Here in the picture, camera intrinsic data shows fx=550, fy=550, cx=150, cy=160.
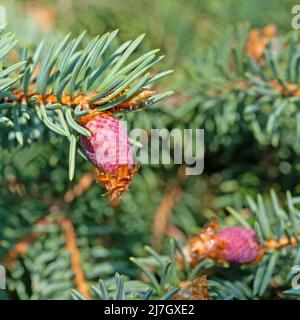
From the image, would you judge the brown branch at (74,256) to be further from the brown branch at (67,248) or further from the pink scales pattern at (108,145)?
the pink scales pattern at (108,145)

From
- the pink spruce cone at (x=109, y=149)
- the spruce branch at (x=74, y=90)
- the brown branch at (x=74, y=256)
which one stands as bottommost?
the brown branch at (x=74, y=256)

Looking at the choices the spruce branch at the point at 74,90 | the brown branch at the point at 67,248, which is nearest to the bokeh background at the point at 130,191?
the brown branch at the point at 67,248

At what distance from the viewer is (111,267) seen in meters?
0.64

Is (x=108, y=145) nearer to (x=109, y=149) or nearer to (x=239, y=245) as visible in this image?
(x=109, y=149)

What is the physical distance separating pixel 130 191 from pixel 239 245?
0.20 m

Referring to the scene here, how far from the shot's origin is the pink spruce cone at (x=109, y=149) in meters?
0.44

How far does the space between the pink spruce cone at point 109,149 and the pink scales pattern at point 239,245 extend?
16 centimetres

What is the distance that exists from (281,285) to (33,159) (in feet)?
1.11

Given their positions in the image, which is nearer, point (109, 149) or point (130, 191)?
point (109, 149)

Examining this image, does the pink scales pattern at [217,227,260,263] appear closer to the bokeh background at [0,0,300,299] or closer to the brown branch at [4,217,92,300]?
the bokeh background at [0,0,300,299]

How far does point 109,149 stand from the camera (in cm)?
44

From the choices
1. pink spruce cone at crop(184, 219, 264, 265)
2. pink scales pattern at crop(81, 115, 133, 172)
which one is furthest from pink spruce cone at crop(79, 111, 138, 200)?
pink spruce cone at crop(184, 219, 264, 265)

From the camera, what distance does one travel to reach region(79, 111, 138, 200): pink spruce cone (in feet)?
1.44

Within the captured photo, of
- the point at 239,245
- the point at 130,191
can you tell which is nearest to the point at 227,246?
the point at 239,245
